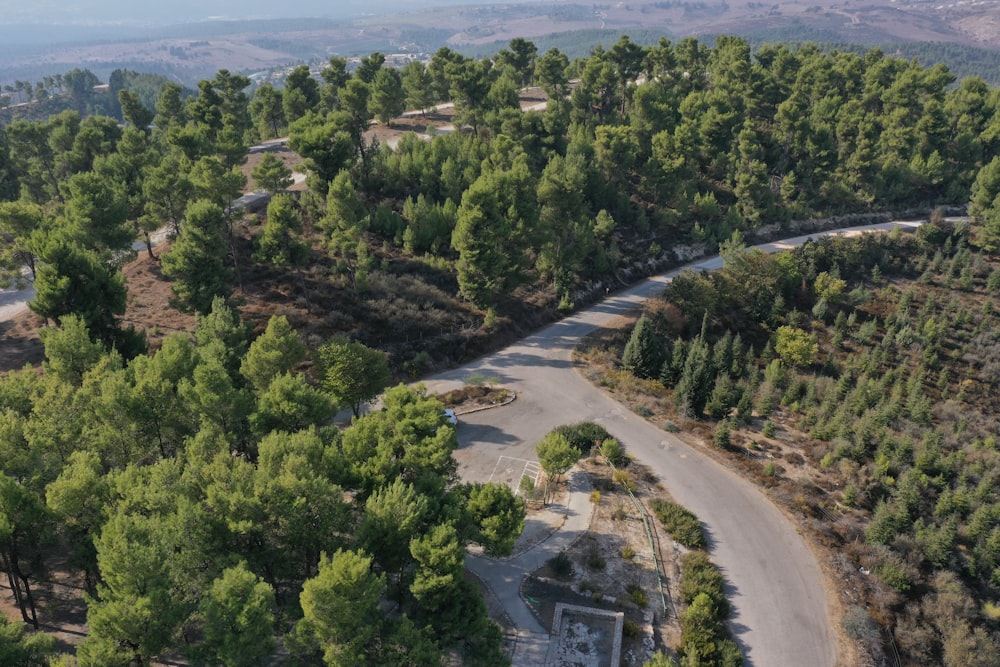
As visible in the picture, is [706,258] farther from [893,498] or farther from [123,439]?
[123,439]

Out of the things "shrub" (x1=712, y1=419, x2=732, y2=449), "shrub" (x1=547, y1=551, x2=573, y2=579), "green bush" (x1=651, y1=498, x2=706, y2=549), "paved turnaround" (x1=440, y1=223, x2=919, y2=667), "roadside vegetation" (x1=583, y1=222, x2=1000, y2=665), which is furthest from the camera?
"shrub" (x1=712, y1=419, x2=732, y2=449)

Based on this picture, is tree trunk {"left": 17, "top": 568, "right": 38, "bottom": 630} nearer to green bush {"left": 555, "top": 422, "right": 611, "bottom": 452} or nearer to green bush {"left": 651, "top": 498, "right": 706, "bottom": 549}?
green bush {"left": 555, "top": 422, "right": 611, "bottom": 452}

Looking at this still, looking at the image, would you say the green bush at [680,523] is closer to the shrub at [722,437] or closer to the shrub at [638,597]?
the shrub at [638,597]

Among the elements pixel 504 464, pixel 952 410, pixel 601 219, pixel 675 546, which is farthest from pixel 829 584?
pixel 601 219

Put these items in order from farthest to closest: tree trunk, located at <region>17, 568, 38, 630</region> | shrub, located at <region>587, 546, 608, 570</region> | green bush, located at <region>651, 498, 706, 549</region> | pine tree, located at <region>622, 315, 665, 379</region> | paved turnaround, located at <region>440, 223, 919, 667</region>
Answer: pine tree, located at <region>622, 315, 665, 379</region>
green bush, located at <region>651, 498, 706, 549</region>
shrub, located at <region>587, 546, 608, 570</region>
paved turnaround, located at <region>440, 223, 919, 667</region>
tree trunk, located at <region>17, 568, 38, 630</region>

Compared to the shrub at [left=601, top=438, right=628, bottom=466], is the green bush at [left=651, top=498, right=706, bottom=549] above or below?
below

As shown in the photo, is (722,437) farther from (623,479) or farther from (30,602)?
(30,602)

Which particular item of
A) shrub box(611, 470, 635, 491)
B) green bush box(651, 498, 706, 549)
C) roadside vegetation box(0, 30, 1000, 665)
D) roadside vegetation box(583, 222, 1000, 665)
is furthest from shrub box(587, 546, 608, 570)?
roadside vegetation box(583, 222, 1000, 665)

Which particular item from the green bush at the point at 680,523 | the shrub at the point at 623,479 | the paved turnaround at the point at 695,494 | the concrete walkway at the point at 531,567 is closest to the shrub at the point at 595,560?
the concrete walkway at the point at 531,567

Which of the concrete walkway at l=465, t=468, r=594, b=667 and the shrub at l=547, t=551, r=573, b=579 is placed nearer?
the concrete walkway at l=465, t=468, r=594, b=667
